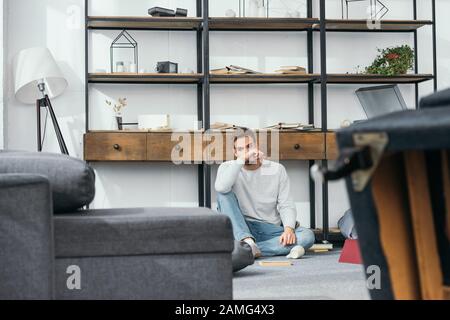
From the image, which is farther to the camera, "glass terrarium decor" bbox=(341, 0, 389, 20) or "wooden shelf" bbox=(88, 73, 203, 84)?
"glass terrarium decor" bbox=(341, 0, 389, 20)

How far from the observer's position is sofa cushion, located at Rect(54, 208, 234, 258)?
1769 mm

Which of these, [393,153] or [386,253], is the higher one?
[393,153]

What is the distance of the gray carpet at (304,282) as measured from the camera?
264 cm

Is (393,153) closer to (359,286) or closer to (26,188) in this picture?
(26,188)

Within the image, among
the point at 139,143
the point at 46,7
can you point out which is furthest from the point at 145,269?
the point at 46,7

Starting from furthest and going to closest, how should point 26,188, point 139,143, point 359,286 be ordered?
point 139,143, point 359,286, point 26,188

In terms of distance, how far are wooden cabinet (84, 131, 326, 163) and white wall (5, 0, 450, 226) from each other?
1.31 ft

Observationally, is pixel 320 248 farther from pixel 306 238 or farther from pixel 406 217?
pixel 406 217

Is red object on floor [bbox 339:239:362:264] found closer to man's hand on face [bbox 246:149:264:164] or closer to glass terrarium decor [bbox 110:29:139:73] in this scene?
man's hand on face [bbox 246:149:264:164]

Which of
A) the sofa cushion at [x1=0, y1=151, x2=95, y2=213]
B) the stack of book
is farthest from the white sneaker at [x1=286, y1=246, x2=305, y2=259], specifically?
the sofa cushion at [x1=0, y1=151, x2=95, y2=213]

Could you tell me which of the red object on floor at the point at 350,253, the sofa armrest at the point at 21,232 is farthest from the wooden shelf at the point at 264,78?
the sofa armrest at the point at 21,232

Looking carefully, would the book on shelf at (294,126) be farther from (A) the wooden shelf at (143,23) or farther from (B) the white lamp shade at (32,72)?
(B) the white lamp shade at (32,72)

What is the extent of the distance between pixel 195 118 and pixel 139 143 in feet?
1.99
